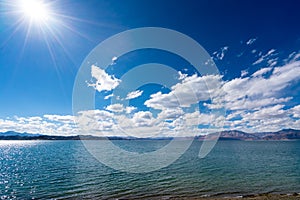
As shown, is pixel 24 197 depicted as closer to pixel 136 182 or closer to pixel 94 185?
pixel 94 185

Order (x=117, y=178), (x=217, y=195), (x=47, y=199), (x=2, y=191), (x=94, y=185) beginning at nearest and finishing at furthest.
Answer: (x=47, y=199) < (x=217, y=195) < (x=2, y=191) < (x=94, y=185) < (x=117, y=178)

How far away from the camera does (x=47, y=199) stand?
23.6 metres

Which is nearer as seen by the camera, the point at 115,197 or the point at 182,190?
the point at 115,197

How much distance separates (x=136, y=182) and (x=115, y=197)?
7854 millimetres

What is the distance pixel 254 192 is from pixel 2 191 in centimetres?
3210

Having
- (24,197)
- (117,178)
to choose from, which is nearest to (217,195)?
(117,178)

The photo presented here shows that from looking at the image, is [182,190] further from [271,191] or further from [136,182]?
[271,191]

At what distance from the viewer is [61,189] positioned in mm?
27891

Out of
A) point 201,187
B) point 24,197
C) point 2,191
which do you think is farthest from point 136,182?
point 2,191

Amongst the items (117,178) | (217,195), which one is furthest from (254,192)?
(117,178)

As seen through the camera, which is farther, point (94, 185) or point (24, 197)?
point (94, 185)

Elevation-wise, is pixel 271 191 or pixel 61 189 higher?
pixel 61 189

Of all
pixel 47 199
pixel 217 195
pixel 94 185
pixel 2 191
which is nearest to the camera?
pixel 47 199

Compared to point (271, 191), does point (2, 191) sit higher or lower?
higher
